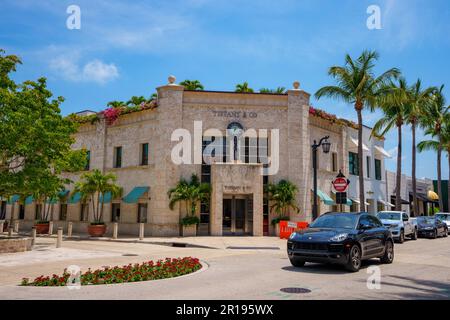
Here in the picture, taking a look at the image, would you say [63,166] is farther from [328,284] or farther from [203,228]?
[328,284]

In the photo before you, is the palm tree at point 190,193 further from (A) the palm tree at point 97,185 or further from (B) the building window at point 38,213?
(B) the building window at point 38,213

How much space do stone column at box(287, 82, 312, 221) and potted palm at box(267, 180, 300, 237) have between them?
1.87 feet

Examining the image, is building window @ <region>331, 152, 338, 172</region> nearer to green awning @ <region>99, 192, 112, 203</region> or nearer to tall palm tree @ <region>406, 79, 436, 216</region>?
tall palm tree @ <region>406, 79, 436, 216</region>

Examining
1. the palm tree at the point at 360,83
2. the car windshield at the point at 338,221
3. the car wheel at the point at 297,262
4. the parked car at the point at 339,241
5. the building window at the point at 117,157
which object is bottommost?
the car wheel at the point at 297,262

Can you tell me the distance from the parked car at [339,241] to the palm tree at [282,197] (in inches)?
500

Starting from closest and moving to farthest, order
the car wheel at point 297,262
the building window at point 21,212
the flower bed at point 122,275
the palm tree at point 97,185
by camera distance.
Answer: the flower bed at point 122,275
the car wheel at point 297,262
the palm tree at point 97,185
the building window at point 21,212

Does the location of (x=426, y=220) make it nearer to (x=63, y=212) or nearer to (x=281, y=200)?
(x=281, y=200)

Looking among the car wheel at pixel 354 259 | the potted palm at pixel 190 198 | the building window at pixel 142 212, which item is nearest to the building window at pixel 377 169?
the potted palm at pixel 190 198

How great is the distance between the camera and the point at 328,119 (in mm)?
30500

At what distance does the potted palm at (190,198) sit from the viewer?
24875 mm

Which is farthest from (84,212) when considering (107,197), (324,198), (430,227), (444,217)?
(444,217)

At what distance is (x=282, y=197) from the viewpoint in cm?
2542

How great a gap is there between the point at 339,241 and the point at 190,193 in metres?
15.3

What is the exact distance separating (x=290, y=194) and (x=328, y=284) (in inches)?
656
